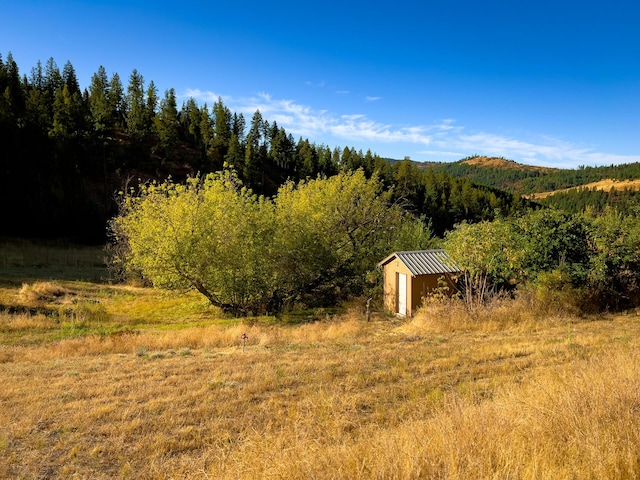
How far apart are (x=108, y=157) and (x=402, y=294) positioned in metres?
56.7

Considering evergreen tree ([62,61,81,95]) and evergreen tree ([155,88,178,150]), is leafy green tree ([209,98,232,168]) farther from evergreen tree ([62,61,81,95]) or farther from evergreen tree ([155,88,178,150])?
evergreen tree ([62,61,81,95])

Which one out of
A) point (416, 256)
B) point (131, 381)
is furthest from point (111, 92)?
point (131, 381)

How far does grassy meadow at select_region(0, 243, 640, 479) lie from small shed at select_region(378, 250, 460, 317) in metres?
2.59

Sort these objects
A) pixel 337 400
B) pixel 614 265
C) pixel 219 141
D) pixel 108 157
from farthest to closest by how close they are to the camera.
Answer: pixel 219 141 < pixel 108 157 < pixel 614 265 < pixel 337 400

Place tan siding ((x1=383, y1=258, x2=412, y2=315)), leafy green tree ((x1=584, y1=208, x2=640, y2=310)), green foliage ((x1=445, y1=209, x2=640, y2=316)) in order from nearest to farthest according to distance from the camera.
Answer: green foliage ((x1=445, y1=209, x2=640, y2=316)), leafy green tree ((x1=584, y1=208, x2=640, y2=310)), tan siding ((x1=383, y1=258, x2=412, y2=315))

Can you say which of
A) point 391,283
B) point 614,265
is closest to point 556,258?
point 614,265

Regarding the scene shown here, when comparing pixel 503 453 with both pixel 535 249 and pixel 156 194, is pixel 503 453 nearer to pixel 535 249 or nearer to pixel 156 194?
pixel 535 249

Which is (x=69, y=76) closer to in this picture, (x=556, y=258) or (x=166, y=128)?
(x=166, y=128)

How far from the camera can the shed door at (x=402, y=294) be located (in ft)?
58.5

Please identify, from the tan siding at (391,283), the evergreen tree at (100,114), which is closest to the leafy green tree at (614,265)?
the tan siding at (391,283)

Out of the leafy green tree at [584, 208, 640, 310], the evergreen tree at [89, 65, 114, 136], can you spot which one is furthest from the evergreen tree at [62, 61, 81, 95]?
the leafy green tree at [584, 208, 640, 310]

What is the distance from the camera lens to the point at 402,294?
18203 millimetres

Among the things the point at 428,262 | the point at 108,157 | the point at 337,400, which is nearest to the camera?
the point at 337,400

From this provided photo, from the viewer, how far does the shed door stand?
1784 centimetres
